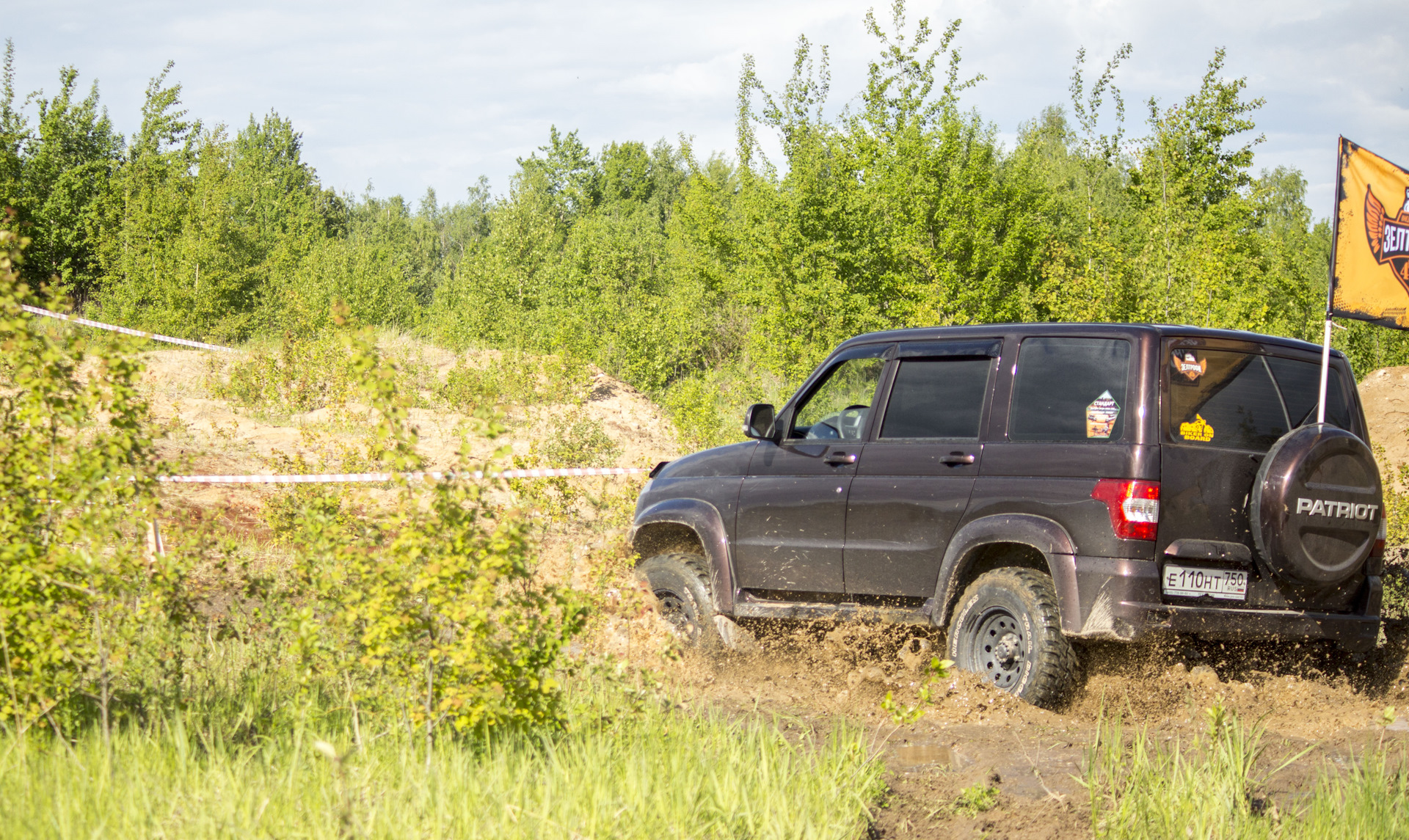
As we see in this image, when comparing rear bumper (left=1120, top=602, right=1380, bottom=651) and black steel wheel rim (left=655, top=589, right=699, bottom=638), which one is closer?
rear bumper (left=1120, top=602, right=1380, bottom=651)

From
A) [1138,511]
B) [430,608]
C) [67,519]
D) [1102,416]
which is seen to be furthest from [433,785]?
[1102,416]

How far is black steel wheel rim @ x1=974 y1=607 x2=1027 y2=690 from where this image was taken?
5898mm

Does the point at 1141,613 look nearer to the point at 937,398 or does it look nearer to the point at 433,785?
the point at 937,398

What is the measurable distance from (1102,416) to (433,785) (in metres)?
3.64

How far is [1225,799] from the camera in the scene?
404 centimetres

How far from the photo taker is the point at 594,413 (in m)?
21.7

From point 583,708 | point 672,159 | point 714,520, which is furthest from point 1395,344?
point 672,159

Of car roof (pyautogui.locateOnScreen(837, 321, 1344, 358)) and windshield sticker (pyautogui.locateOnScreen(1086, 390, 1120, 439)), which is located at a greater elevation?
car roof (pyautogui.locateOnScreen(837, 321, 1344, 358))

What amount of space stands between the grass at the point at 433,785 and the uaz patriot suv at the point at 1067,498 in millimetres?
1696

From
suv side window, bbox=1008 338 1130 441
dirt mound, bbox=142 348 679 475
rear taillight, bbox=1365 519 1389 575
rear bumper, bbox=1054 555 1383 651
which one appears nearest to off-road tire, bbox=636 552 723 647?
suv side window, bbox=1008 338 1130 441

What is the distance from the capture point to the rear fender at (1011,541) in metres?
5.61

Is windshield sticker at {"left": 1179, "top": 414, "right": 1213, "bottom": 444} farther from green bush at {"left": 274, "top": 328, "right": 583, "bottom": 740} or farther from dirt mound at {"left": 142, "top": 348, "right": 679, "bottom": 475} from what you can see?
dirt mound at {"left": 142, "top": 348, "right": 679, "bottom": 475}

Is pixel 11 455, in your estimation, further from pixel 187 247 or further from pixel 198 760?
pixel 187 247

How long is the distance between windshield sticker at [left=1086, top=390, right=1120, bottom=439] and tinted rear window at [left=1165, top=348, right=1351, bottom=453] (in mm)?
252
